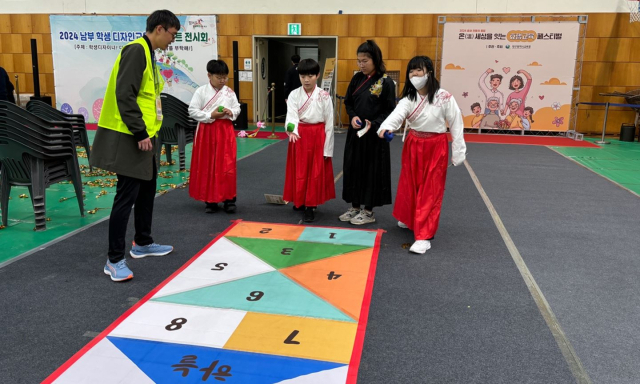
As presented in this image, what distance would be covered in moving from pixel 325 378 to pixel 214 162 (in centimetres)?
272

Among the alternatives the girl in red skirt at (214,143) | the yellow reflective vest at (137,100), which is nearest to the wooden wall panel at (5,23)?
the girl in red skirt at (214,143)

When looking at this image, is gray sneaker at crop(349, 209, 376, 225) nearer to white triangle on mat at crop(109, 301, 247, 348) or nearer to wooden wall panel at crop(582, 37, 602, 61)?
white triangle on mat at crop(109, 301, 247, 348)

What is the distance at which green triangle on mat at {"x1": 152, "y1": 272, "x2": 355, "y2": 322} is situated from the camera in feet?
8.41

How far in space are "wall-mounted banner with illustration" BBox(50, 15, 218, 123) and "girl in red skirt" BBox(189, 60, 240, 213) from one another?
7313mm

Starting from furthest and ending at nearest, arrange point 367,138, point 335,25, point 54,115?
point 335,25, point 54,115, point 367,138

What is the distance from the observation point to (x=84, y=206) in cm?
457

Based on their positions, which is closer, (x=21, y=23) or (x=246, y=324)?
(x=246, y=324)

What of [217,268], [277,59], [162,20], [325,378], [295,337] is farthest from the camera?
[277,59]

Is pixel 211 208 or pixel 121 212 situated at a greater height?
pixel 121 212

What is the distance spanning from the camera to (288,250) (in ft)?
11.5

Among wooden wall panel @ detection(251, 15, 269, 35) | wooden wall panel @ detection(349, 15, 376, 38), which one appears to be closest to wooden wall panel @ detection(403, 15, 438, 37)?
wooden wall panel @ detection(349, 15, 376, 38)

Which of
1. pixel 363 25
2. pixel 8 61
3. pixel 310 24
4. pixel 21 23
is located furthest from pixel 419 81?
pixel 8 61

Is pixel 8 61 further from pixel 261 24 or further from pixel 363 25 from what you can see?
pixel 363 25
